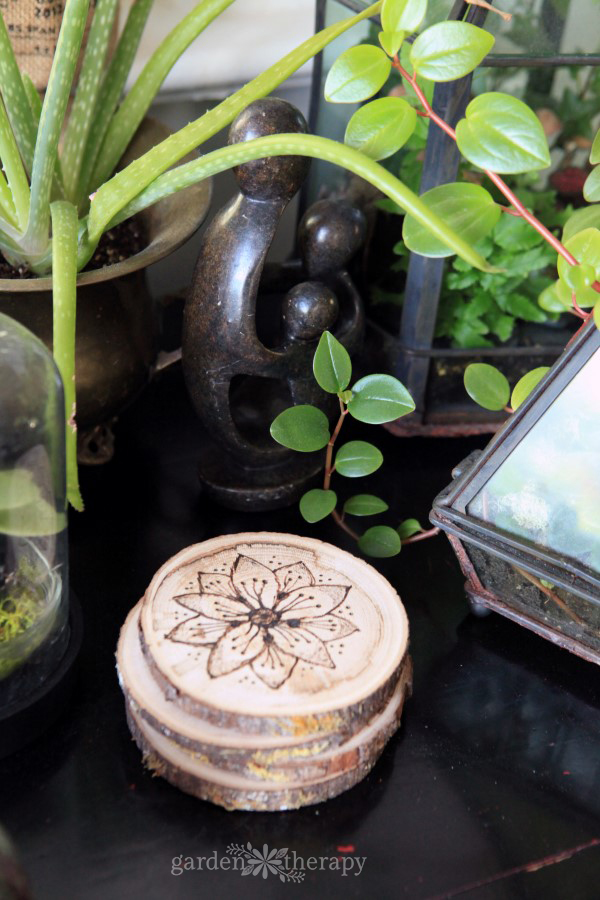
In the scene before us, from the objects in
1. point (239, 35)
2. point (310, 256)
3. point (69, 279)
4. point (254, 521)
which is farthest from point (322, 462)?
point (239, 35)

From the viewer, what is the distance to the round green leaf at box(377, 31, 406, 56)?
2.01ft

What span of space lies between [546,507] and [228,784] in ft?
0.98

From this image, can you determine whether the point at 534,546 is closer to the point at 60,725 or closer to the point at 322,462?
the point at 322,462

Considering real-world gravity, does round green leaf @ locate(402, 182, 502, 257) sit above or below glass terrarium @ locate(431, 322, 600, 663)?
above

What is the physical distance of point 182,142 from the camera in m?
0.70

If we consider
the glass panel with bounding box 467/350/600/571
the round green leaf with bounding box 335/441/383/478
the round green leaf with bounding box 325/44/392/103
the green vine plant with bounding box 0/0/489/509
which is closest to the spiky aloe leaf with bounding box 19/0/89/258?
the green vine plant with bounding box 0/0/489/509

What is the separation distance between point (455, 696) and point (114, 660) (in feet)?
0.89

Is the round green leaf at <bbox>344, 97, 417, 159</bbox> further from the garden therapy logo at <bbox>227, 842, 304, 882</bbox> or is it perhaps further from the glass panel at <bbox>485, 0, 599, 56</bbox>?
the garden therapy logo at <bbox>227, 842, 304, 882</bbox>

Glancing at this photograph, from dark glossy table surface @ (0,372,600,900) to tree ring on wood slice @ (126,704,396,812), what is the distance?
11 millimetres

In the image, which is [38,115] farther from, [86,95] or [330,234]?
[330,234]

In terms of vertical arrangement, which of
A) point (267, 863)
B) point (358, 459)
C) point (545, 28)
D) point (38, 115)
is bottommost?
point (267, 863)

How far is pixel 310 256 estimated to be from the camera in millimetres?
812

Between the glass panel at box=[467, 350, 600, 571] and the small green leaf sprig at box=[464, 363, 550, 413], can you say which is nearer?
the glass panel at box=[467, 350, 600, 571]

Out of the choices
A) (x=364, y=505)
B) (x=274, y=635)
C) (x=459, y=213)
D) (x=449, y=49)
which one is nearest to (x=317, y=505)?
(x=364, y=505)
